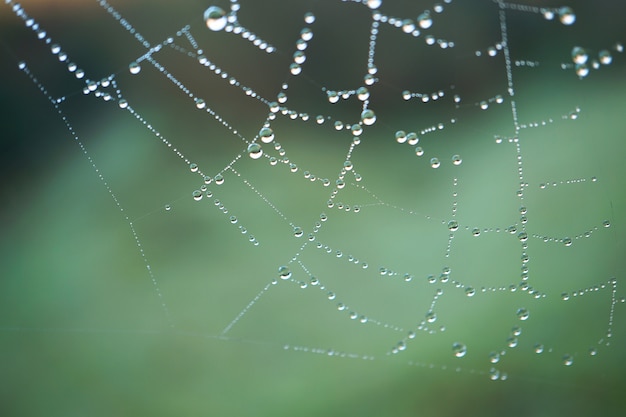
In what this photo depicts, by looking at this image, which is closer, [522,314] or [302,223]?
[522,314]

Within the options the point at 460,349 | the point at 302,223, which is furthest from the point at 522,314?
the point at 302,223

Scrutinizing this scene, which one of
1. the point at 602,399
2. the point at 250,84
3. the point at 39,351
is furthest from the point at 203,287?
the point at 602,399

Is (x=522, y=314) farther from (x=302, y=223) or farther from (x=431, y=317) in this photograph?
(x=302, y=223)

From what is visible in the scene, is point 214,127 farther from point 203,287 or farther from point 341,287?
point 341,287

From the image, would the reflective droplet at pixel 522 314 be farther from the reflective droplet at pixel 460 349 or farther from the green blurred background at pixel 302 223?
the reflective droplet at pixel 460 349

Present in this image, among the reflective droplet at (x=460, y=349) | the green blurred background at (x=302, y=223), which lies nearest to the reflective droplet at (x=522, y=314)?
the green blurred background at (x=302, y=223)

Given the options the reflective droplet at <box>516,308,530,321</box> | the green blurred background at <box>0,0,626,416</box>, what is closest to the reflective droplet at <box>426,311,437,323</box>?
the green blurred background at <box>0,0,626,416</box>
